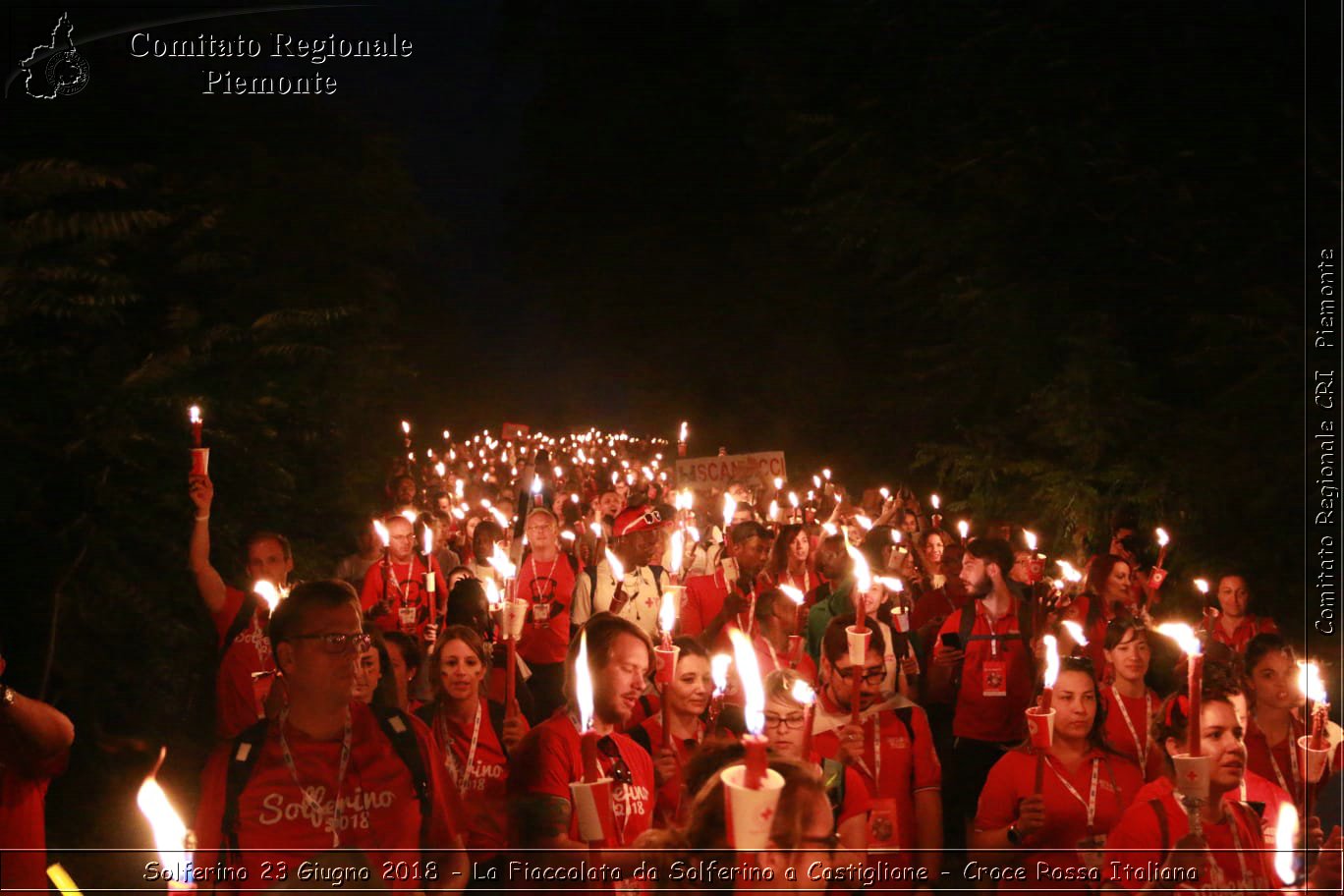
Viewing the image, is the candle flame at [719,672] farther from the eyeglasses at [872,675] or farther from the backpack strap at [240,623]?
the backpack strap at [240,623]

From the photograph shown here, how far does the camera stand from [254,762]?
3820 millimetres

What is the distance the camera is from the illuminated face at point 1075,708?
493 centimetres

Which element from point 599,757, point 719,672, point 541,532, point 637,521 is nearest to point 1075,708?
point 719,672

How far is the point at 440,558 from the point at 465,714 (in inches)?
238

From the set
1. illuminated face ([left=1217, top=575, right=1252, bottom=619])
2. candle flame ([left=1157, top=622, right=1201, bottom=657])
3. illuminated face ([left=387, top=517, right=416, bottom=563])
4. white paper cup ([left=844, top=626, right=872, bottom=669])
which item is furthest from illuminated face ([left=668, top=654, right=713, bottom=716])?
illuminated face ([left=1217, top=575, right=1252, bottom=619])

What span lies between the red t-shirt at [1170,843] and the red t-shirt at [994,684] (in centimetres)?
263

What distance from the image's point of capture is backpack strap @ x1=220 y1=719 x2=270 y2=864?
12.2 feet

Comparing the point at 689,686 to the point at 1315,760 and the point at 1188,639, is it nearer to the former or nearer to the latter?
the point at 1188,639

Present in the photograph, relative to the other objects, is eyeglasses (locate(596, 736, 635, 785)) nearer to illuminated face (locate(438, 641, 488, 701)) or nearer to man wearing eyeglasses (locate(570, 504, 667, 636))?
illuminated face (locate(438, 641, 488, 701))

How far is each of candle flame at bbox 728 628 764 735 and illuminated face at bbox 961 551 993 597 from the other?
4.55 metres

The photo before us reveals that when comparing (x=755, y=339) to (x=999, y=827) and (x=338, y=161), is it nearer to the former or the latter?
(x=338, y=161)

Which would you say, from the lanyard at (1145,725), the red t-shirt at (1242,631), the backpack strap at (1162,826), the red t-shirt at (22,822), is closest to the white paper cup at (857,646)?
the backpack strap at (1162,826)

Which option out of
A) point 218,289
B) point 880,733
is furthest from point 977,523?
point 880,733

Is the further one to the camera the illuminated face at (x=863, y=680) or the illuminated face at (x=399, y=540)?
the illuminated face at (x=399, y=540)
